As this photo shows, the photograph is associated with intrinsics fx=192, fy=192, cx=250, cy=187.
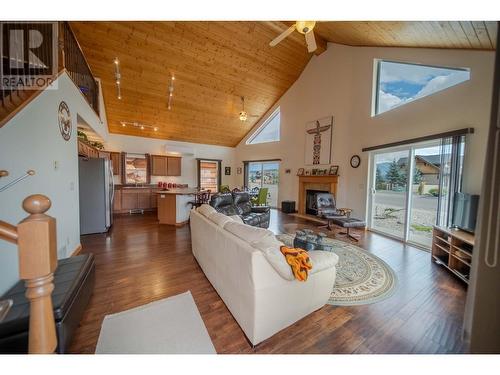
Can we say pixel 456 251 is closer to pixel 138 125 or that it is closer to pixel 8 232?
pixel 8 232

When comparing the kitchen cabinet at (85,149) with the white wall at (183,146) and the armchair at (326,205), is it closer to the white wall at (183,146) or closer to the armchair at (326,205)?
the white wall at (183,146)

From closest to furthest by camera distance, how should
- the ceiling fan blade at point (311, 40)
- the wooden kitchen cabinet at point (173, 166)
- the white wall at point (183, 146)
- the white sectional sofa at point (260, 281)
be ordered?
the white sectional sofa at point (260, 281)
the ceiling fan blade at point (311, 40)
the white wall at point (183, 146)
the wooden kitchen cabinet at point (173, 166)

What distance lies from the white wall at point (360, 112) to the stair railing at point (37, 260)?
4504mm

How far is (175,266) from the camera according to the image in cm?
275

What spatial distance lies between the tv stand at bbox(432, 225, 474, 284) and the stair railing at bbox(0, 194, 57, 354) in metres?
3.65

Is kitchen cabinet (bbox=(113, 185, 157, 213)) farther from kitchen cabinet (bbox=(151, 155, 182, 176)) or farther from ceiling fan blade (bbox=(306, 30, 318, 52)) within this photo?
ceiling fan blade (bbox=(306, 30, 318, 52))

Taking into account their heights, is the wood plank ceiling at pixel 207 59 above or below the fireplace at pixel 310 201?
above

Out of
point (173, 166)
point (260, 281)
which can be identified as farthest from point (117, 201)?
point (260, 281)

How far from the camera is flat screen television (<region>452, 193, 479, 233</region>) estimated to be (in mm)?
2469

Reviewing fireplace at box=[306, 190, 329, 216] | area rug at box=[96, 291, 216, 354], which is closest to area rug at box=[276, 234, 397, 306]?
area rug at box=[96, 291, 216, 354]

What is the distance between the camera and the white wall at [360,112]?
2.83 m

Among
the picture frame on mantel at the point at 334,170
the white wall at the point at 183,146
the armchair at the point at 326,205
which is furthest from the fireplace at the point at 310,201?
the white wall at the point at 183,146
